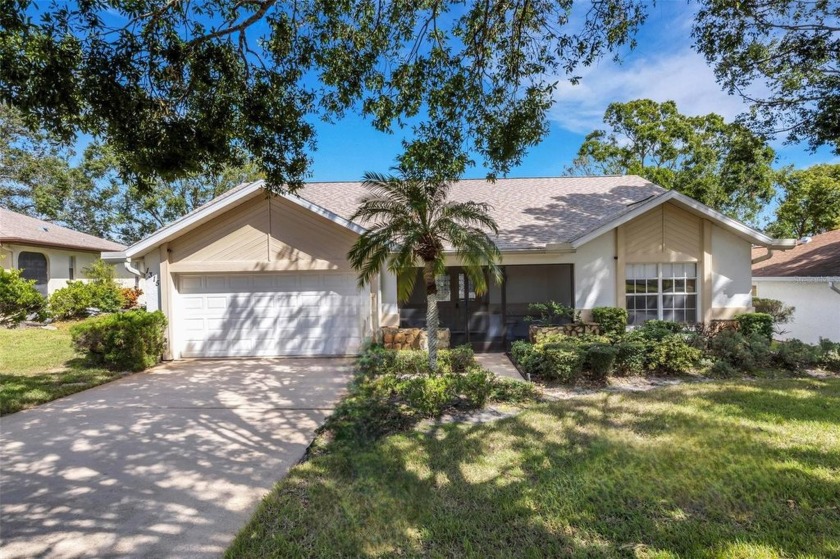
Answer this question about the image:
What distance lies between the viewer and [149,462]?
459cm

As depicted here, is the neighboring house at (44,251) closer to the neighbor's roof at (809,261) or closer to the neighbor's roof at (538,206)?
the neighbor's roof at (538,206)

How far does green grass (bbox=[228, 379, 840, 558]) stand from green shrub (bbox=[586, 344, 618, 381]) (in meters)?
2.08

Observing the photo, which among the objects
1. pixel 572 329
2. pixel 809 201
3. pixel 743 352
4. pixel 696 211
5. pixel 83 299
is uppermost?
pixel 809 201

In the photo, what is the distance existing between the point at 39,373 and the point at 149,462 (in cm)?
655

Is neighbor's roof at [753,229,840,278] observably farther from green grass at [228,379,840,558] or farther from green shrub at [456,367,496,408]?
green shrub at [456,367,496,408]

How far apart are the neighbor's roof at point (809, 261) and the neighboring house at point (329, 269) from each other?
522 centimetres

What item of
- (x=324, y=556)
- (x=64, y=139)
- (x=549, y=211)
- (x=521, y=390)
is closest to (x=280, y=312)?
(x=64, y=139)

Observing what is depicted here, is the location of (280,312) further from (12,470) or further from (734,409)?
(734,409)

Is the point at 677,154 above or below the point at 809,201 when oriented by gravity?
above

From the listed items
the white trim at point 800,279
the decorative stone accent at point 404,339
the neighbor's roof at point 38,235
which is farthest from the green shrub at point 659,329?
the neighbor's roof at point 38,235

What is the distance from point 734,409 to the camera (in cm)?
593

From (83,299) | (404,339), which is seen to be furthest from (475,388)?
(83,299)

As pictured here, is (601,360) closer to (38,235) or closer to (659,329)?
(659,329)

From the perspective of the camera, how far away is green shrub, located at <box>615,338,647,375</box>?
8125 millimetres
